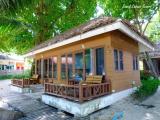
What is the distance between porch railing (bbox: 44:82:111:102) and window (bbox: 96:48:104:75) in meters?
0.85

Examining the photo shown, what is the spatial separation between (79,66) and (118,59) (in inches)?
90.7

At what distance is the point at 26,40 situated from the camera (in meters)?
20.9

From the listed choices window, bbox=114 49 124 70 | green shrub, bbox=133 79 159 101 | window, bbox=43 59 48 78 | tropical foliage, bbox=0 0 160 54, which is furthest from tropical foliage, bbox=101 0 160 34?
window, bbox=43 59 48 78

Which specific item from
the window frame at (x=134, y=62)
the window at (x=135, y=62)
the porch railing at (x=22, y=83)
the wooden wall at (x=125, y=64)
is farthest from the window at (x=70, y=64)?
the window at (x=135, y=62)

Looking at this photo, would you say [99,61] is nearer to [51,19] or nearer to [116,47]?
[116,47]

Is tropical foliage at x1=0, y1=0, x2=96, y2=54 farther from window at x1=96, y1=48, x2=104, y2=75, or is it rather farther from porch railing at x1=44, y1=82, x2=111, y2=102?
porch railing at x1=44, y1=82, x2=111, y2=102

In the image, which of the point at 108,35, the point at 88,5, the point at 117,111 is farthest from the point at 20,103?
the point at 88,5

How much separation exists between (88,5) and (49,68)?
393 inches

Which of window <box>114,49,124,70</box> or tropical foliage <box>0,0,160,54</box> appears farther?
tropical foliage <box>0,0,160,54</box>

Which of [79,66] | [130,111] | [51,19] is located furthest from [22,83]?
[51,19]

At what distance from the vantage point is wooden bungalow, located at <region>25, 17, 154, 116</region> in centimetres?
752

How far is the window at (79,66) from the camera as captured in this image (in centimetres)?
1015

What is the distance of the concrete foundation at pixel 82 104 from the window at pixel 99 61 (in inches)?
51.9

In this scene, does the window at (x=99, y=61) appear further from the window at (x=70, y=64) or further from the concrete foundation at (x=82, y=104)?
the window at (x=70, y=64)
